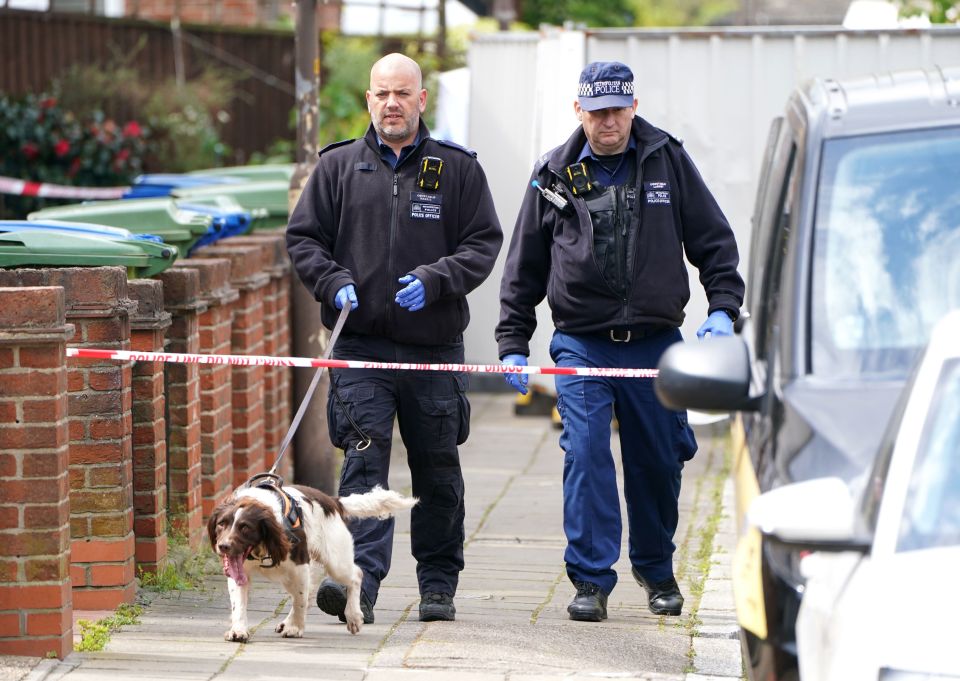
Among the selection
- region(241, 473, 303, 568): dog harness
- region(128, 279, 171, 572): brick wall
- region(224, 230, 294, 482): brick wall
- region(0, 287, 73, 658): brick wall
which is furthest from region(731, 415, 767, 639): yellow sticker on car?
region(224, 230, 294, 482): brick wall

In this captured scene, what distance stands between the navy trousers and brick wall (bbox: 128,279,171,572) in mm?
1606

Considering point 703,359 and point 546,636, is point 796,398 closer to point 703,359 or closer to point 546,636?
point 703,359

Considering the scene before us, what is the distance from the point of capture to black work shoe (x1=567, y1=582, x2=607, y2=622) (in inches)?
235

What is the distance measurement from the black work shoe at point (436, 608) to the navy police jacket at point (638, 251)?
3.13 ft

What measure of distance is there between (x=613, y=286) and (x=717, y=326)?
16.1 inches

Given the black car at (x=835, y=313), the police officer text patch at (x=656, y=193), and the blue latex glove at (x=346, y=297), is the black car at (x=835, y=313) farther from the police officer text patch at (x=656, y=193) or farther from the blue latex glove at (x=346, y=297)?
the blue latex glove at (x=346, y=297)

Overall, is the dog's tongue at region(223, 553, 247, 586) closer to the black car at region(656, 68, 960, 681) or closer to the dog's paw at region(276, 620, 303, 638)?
the dog's paw at region(276, 620, 303, 638)

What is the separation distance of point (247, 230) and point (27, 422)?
4862mm

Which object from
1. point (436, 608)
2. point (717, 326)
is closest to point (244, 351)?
point (436, 608)

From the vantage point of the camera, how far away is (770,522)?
10.2ft

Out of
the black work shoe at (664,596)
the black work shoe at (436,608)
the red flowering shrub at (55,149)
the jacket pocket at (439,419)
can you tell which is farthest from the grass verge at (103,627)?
the red flowering shrub at (55,149)

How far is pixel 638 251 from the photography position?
19.5ft

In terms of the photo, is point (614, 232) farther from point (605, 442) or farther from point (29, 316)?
point (29, 316)

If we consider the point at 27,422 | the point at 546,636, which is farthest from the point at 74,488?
the point at 546,636
